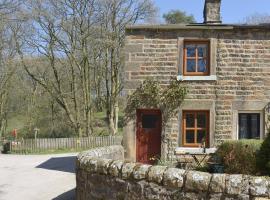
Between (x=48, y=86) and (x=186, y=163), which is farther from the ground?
(x=48, y=86)

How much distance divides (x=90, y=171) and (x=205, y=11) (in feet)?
31.4

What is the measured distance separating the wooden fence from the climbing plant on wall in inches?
596

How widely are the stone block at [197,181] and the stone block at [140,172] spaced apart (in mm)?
853

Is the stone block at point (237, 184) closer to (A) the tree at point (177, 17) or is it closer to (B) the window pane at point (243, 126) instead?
(B) the window pane at point (243, 126)

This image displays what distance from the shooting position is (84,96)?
34.5 metres

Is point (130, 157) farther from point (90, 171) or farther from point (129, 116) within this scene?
point (90, 171)

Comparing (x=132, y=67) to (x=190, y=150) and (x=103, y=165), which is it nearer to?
(x=190, y=150)

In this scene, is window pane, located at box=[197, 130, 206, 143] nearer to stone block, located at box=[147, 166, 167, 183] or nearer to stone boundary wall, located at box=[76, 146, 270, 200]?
stone boundary wall, located at box=[76, 146, 270, 200]

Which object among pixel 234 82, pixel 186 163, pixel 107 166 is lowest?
pixel 186 163

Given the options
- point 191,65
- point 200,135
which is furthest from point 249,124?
point 191,65

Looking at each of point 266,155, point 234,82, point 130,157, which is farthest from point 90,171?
point 234,82

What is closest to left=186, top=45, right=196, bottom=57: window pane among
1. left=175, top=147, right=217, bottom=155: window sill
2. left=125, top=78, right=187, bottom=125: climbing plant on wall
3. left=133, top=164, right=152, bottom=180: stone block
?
left=125, top=78, right=187, bottom=125: climbing plant on wall

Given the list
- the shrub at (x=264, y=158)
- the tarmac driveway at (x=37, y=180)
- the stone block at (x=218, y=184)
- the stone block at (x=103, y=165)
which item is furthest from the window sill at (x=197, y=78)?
the stone block at (x=218, y=184)

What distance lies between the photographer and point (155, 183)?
21.8 feet
